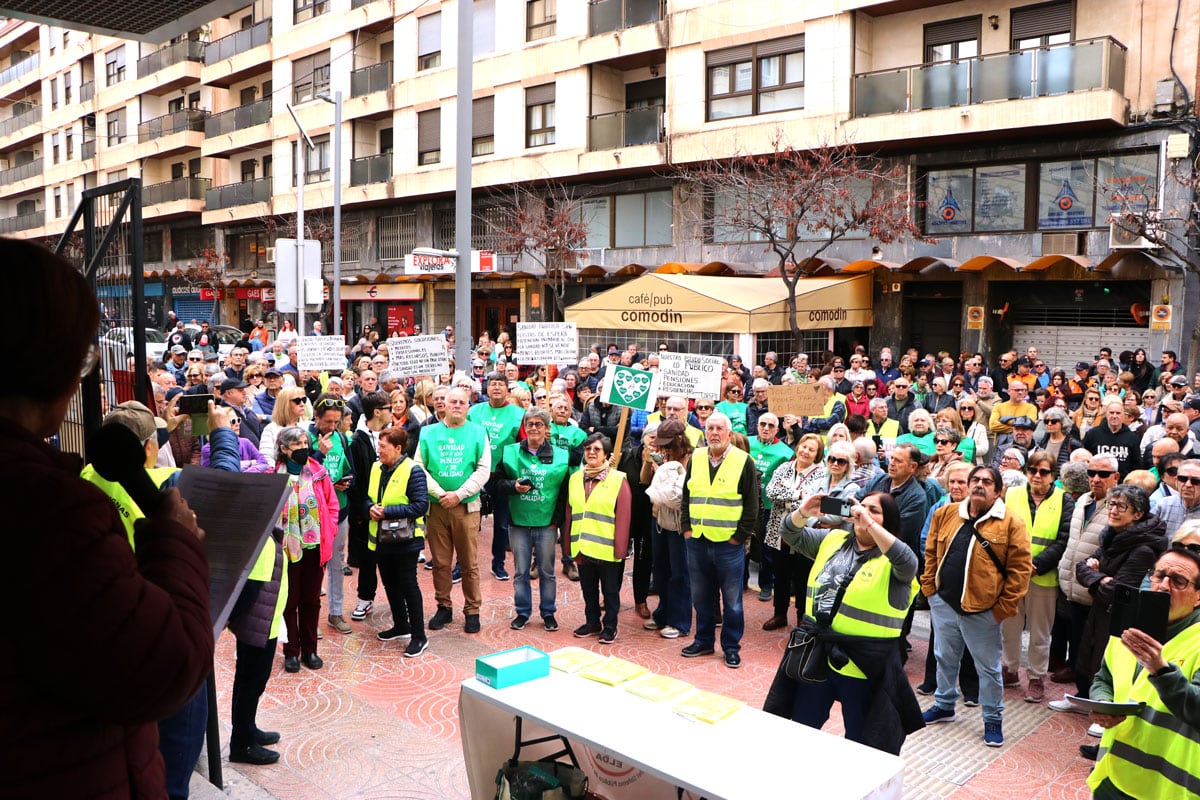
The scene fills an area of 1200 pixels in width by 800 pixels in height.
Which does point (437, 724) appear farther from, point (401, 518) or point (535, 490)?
point (535, 490)

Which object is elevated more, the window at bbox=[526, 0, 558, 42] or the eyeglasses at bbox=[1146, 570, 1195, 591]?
the window at bbox=[526, 0, 558, 42]

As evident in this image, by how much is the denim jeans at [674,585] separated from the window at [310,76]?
29849 millimetres

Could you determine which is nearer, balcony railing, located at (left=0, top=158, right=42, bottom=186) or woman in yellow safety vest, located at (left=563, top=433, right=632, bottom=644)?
woman in yellow safety vest, located at (left=563, top=433, right=632, bottom=644)

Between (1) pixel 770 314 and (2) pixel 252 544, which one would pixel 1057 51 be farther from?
(2) pixel 252 544

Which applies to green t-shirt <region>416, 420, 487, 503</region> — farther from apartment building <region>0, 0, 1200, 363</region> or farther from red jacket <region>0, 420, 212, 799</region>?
apartment building <region>0, 0, 1200, 363</region>

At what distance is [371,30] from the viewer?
33.1 meters

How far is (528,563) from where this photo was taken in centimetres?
862

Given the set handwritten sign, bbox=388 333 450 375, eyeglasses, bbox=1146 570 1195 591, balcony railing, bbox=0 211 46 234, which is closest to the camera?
eyeglasses, bbox=1146 570 1195 591

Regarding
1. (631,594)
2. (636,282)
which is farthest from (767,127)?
(631,594)

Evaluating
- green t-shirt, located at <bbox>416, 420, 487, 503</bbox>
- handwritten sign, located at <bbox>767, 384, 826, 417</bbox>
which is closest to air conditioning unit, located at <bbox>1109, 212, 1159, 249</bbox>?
handwritten sign, located at <bbox>767, 384, 826, 417</bbox>

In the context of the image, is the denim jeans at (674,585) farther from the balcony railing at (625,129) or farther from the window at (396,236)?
the window at (396,236)

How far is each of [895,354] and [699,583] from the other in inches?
616

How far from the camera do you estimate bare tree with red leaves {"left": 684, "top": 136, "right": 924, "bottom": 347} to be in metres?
20.4

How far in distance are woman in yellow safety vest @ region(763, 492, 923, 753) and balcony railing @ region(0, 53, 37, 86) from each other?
60457 millimetres
